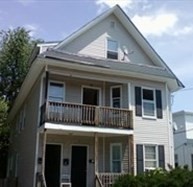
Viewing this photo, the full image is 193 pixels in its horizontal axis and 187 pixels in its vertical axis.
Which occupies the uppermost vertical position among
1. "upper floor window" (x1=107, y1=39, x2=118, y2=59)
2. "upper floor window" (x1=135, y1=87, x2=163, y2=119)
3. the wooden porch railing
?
"upper floor window" (x1=107, y1=39, x2=118, y2=59)

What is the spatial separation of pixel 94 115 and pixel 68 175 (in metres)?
3.32

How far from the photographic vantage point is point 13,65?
35.0 meters

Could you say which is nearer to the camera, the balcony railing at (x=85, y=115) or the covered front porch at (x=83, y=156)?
the balcony railing at (x=85, y=115)

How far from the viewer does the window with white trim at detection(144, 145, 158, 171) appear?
17.6 metres

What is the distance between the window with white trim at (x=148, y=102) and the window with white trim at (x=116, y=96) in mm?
1368

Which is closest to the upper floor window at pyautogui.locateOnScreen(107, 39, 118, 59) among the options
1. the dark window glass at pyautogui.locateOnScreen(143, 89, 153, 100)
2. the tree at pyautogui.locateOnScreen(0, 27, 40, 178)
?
the dark window glass at pyautogui.locateOnScreen(143, 89, 153, 100)

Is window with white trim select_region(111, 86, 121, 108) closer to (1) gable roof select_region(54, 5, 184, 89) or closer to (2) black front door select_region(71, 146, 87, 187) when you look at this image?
(2) black front door select_region(71, 146, 87, 187)

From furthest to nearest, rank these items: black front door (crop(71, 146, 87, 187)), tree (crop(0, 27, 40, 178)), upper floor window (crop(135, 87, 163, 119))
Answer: tree (crop(0, 27, 40, 178)), upper floor window (crop(135, 87, 163, 119)), black front door (crop(71, 146, 87, 187))

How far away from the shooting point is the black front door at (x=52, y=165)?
16462mm

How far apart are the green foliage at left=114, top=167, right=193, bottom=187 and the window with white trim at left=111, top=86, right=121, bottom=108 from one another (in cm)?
616

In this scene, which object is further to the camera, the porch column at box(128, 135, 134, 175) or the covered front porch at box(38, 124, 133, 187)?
the covered front porch at box(38, 124, 133, 187)

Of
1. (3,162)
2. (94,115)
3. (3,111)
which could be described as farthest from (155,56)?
(3,162)

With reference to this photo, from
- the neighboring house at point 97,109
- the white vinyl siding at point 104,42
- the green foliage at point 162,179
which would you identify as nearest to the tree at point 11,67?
the neighboring house at point 97,109

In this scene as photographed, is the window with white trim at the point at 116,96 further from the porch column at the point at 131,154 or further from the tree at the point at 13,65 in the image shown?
the tree at the point at 13,65
